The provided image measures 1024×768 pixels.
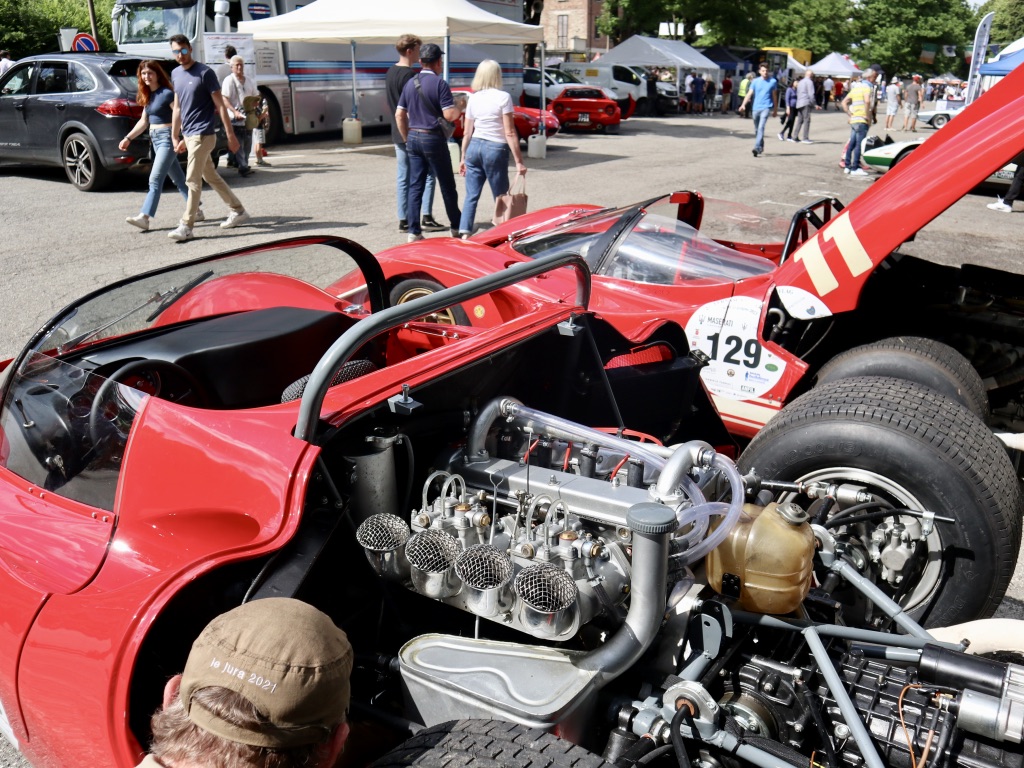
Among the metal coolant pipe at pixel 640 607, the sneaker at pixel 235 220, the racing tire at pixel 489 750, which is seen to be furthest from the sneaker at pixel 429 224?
the racing tire at pixel 489 750

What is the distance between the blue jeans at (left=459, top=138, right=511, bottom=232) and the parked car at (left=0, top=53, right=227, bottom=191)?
528 cm

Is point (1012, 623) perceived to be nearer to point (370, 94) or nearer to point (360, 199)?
point (360, 199)

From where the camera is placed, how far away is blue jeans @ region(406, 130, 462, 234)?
29.2 ft

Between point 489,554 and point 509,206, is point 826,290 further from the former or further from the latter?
point 509,206

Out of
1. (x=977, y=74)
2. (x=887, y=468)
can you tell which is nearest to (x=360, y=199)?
(x=887, y=468)

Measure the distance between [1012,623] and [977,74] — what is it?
19.2 meters

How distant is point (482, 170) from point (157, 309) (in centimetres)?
634

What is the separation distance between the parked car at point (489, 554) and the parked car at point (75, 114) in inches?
398

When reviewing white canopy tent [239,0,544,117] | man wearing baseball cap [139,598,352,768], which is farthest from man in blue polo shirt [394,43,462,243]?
man wearing baseball cap [139,598,352,768]

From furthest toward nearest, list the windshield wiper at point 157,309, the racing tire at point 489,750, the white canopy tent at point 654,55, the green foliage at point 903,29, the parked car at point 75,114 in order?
the green foliage at point 903,29 < the white canopy tent at point 654,55 < the parked car at point 75,114 < the windshield wiper at point 157,309 < the racing tire at point 489,750

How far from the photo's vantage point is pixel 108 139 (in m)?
11.8

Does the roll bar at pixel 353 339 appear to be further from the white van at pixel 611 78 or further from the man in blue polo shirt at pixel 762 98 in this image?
the white van at pixel 611 78

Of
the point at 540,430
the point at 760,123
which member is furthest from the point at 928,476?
the point at 760,123

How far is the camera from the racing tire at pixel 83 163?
39.8 ft
